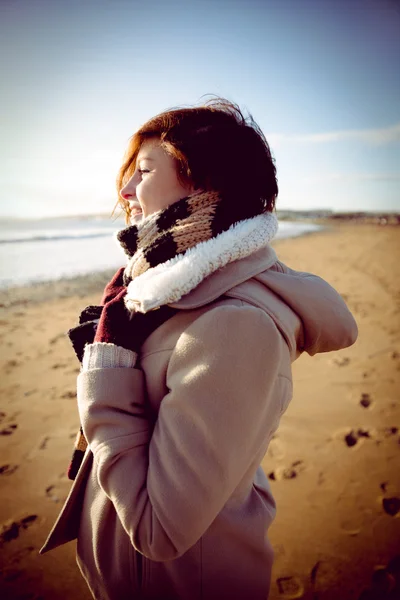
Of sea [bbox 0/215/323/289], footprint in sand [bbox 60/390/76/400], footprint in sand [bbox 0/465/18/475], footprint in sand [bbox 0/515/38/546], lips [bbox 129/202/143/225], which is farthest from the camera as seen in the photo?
sea [bbox 0/215/323/289]

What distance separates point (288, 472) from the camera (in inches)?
115

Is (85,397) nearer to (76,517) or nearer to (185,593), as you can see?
(76,517)

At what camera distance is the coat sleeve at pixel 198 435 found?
2.63 ft

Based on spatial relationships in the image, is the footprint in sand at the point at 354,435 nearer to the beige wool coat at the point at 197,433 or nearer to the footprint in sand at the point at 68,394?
the beige wool coat at the point at 197,433

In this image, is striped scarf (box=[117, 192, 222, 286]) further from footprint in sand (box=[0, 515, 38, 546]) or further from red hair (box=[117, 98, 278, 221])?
footprint in sand (box=[0, 515, 38, 546])

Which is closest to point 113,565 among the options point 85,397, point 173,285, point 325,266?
point 85,397

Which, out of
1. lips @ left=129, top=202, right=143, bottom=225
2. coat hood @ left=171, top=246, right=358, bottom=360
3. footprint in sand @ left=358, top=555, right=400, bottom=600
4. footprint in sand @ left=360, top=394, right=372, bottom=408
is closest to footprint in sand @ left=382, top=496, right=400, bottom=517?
footprint in sand @ left=358, top=555, right=400, bottom=600

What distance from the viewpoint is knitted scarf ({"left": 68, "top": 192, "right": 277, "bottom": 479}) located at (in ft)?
3.02

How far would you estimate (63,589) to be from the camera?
215 cm

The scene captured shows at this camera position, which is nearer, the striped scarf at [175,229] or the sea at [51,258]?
the striped scarf at [175,229]

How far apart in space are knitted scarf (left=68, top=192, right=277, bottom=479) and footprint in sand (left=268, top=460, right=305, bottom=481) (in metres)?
2.48

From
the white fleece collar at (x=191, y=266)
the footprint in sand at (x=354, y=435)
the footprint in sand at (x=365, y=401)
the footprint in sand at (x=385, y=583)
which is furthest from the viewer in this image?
the footprint in sand at (x=365, y=401)

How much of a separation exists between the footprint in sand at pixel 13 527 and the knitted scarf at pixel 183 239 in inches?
98.0

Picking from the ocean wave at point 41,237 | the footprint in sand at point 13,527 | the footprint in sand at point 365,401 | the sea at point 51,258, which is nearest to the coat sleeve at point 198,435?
the footprint in sand at point 13,527
